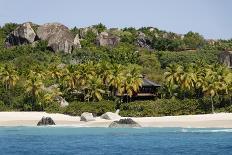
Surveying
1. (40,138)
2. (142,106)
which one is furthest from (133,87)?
(40,138)

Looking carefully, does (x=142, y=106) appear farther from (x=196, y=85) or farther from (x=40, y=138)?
(x=40, y=138)

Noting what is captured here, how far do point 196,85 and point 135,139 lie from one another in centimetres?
2824

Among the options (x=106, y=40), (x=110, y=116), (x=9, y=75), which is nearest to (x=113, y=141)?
(x=110, y=116)

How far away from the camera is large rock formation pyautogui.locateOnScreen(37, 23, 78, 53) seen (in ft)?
439

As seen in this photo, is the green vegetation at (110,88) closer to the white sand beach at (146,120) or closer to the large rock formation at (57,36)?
the white sand beach at (146,120)

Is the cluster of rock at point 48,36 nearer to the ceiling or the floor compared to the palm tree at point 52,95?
nearer to the ceiling

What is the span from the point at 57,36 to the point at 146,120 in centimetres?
6664

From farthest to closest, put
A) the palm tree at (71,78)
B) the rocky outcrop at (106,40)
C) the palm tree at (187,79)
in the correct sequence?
1. the rocky outcrop at (106,40)
2. the palm tree at (71,78)
3. the palm tree at (187,79)

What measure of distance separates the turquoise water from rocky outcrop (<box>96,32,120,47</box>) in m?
76.7

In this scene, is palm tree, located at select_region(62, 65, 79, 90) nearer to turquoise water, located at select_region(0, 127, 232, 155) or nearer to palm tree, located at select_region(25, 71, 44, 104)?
palm tree, located at select_region(25, 71, 44, 104)

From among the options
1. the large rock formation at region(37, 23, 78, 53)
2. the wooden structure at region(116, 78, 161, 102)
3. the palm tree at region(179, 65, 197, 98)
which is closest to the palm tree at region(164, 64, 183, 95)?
the palm tree at region(179, 65, 197, 98)

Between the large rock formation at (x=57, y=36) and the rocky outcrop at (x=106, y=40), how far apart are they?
862 centimetres

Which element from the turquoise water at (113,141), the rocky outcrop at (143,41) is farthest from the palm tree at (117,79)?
the rocky outcrop at (143,41)

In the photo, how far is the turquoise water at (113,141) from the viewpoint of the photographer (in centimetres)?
4422
